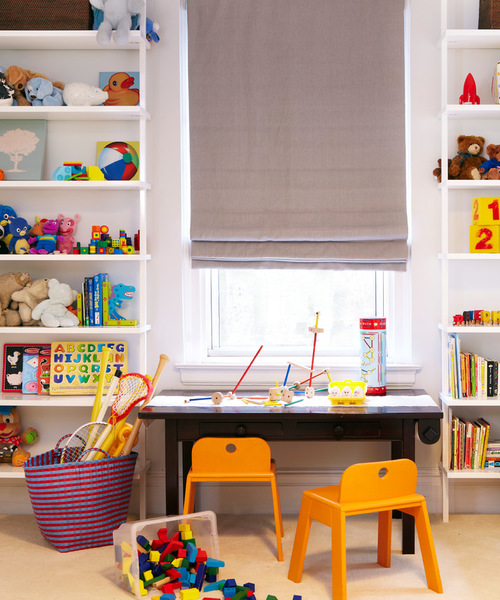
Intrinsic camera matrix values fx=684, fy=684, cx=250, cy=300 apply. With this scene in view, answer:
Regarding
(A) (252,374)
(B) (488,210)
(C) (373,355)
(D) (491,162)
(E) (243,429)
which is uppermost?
(D) (491,162)

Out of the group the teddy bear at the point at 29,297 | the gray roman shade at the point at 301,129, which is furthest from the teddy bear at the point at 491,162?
the teddy bear at the point at 29,297

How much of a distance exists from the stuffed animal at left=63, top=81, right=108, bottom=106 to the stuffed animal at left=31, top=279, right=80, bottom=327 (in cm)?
78

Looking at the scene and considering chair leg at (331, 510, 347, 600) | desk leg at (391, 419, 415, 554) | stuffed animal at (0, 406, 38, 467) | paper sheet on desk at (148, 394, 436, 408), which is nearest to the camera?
chair leg at (331, 510, 347, 600)

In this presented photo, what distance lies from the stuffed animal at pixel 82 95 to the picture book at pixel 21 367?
3.56 feet

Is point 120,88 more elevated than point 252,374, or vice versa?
point 120,88

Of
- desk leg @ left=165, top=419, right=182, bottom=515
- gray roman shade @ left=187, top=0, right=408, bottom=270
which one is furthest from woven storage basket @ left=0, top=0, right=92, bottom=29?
desk leg @ left=165, top=419, right=182, bottom=515

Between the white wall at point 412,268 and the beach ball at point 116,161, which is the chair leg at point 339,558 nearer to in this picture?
the white wall at point 412,268

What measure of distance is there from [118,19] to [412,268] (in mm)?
1648

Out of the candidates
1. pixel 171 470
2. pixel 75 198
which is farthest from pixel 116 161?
pixel 171 470

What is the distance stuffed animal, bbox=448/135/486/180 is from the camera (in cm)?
294

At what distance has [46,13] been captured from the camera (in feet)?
9.58

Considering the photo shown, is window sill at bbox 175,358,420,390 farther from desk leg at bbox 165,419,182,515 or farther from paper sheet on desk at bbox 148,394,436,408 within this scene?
desk leg at bbox 165,419,182,515

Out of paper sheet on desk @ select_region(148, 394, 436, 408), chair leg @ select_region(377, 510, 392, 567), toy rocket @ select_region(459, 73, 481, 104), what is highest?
toy rocket @ select_region(459, 73, 481, 104)

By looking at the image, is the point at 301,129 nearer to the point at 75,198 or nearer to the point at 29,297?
the point at 75,198
